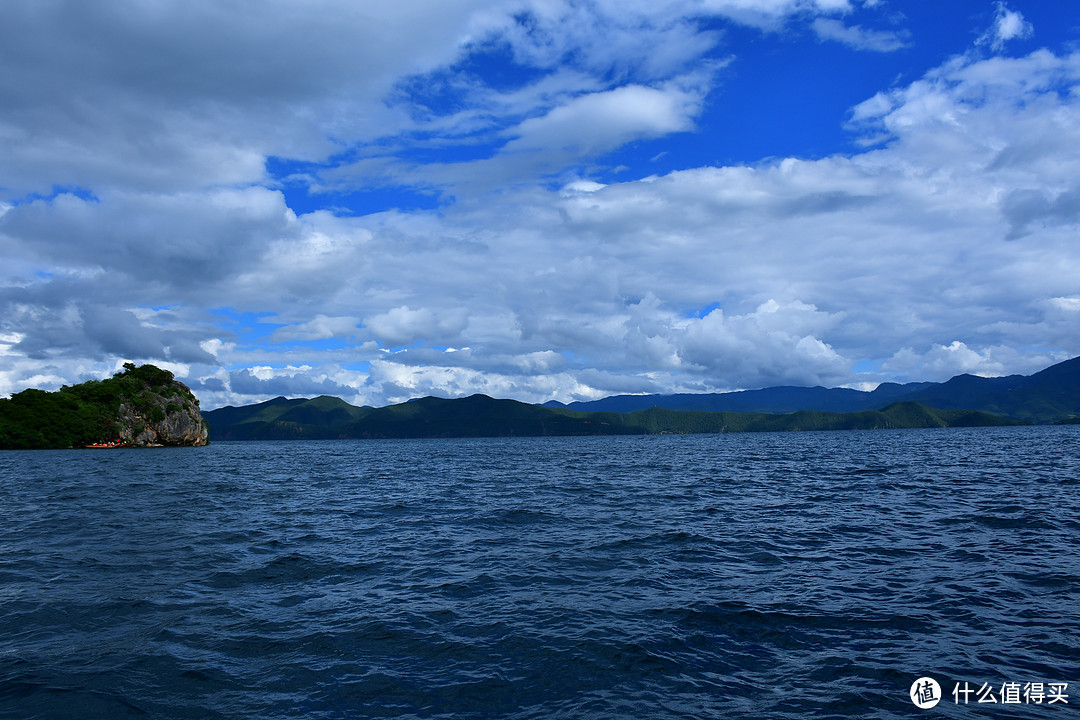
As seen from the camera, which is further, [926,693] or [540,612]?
[540,612]

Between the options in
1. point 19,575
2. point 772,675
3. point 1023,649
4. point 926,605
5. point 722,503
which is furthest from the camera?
point 722,503

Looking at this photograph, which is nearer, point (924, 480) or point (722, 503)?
point (722, 503)

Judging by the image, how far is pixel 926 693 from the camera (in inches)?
498

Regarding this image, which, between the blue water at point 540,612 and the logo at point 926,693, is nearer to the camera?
the logo at point 926,693

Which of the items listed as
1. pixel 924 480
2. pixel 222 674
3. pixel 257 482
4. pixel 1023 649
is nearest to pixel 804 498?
pixel 924 480

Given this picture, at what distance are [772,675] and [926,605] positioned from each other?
8004mm

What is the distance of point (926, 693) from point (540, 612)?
10136mm

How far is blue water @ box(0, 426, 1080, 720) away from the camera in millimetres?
12648

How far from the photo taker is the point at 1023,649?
47.7ft

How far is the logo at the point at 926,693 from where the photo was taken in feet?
40.1

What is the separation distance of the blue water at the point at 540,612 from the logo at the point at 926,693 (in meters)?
0.24

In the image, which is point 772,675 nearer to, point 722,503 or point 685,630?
point 685,630

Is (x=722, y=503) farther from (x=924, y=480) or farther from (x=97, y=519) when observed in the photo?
(x=97, y=519)

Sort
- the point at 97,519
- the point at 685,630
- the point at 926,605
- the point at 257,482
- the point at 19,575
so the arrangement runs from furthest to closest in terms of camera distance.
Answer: the point at 257,482 < the point at 97,519 < the point at 19,575 < the point at 926,605 < the point at 685,630
